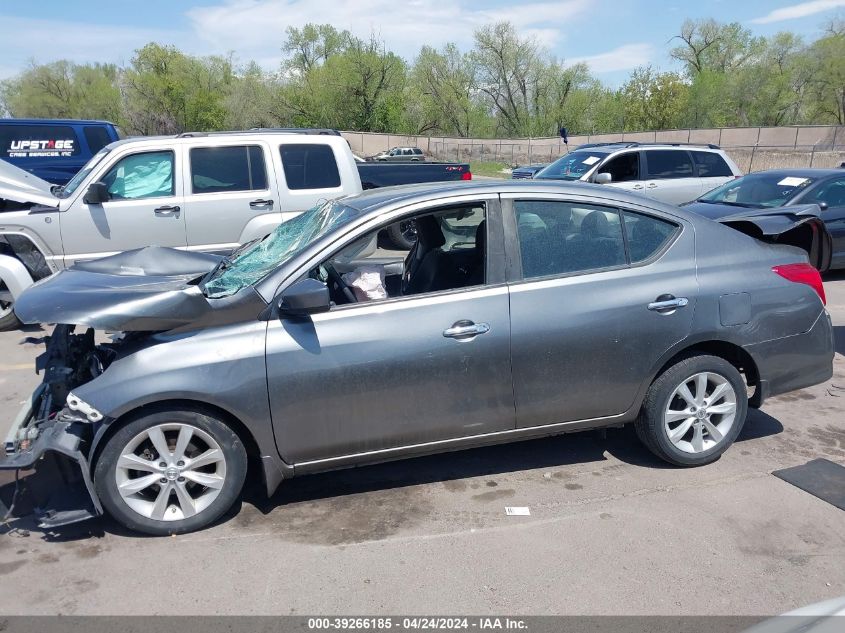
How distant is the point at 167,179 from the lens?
801cm

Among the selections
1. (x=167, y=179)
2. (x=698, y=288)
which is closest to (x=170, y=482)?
(x=698, y=288)

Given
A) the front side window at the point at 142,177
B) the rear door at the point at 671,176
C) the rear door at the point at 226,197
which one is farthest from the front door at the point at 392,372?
the rear door at the point at 671,176

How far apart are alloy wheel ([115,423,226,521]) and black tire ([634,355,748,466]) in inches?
98.1

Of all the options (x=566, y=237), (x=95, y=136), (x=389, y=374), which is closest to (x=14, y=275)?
(x=389, y=374)

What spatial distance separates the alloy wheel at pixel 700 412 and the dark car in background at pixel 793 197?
5.86 meters

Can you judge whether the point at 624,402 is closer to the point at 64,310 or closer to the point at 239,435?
the point at 239,435

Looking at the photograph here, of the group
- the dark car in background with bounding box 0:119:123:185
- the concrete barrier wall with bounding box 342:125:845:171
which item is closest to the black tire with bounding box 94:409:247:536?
the dark car in background with bounding box 0:119:123:185

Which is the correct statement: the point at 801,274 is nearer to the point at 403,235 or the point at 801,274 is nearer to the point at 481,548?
the point at 403,235

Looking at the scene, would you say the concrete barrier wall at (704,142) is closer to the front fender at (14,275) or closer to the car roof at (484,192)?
the front fender at (14,275)

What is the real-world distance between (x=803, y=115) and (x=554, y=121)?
74.9ft

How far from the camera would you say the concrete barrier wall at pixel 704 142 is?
36.5m

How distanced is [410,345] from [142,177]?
5552 millimetres

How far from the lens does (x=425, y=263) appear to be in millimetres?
4461

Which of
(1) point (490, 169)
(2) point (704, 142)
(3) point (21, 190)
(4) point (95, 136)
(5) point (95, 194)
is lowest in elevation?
(5) point (95, 194)
